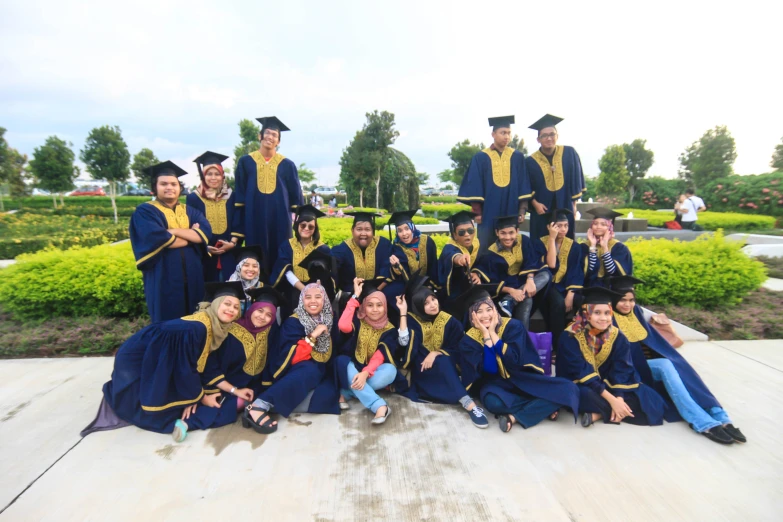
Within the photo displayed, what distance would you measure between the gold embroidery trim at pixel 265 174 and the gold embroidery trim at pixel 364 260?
1.28m

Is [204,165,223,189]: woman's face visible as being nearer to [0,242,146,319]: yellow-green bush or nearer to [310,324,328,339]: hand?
[0,242,146,319]: yellow-green bush

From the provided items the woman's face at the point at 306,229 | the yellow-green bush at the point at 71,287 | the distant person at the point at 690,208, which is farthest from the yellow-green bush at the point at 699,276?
the distant person at the point at 690,208

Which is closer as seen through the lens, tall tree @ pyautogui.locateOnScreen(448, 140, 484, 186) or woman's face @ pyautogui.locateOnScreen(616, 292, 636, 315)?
woman's face @ pyautogui.locateOnScreen(616, 292, 636, 315)

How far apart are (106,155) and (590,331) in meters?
20.5

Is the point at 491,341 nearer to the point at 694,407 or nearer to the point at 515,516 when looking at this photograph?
the point at 515,516

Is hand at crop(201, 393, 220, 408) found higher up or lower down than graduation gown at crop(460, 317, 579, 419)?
lower down

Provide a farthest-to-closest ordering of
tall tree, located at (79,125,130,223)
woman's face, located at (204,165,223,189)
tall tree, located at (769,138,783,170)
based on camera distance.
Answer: tall tree, located at (769,138,783,170)
tall tree, located at (79,125,130,223)
woman's face, located at (204,165,223,189)

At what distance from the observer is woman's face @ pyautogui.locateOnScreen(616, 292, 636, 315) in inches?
139

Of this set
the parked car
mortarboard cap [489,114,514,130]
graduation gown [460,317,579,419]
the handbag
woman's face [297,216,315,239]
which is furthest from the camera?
the parked car

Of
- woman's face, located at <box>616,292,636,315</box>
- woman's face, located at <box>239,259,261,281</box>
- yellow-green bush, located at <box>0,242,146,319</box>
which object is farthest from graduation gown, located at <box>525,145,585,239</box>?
yellow-green bush, located at <box>0,242,146,319</box>

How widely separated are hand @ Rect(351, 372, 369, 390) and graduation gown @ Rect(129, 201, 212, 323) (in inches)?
73.4

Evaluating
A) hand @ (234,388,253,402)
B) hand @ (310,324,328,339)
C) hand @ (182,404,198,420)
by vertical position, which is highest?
hand @ (310,324,328,339)

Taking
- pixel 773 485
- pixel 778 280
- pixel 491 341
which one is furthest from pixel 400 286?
pixel 778 280

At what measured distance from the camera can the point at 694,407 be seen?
10.3 ft
